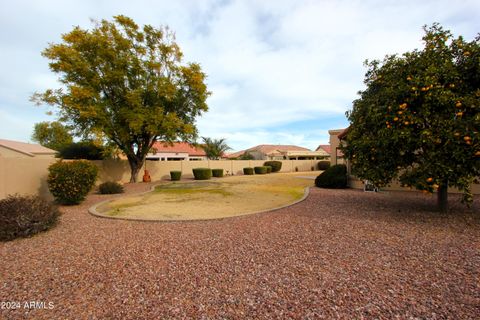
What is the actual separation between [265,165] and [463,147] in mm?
25290

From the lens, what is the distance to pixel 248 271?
3.29 metres

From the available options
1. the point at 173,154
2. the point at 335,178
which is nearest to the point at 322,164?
the point at 335,178

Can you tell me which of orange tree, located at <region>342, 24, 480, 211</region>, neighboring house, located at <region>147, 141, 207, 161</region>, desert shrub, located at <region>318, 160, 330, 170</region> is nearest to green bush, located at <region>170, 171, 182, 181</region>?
orange tree, located at <region>342, 24, 480, 211</region>

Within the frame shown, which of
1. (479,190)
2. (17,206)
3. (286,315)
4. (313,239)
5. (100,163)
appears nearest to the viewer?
(286,315)

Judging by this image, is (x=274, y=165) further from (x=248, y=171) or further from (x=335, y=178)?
(x=335, y=178)

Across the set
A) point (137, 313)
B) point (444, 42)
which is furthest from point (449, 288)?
point (444, 42)

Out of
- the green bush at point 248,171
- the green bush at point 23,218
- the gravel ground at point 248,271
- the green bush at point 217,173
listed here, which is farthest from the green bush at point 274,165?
the green bush at point 23,218

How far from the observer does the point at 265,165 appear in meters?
30.0

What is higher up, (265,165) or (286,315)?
(265,165)

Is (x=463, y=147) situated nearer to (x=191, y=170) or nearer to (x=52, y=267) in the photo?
(x=52, y=267)

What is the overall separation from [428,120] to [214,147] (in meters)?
29.5

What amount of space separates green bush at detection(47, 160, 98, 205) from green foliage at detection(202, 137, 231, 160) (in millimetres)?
23992

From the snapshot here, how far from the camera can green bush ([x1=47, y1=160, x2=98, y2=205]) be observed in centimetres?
802

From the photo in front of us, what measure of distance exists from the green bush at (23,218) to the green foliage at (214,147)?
27.2 metres
